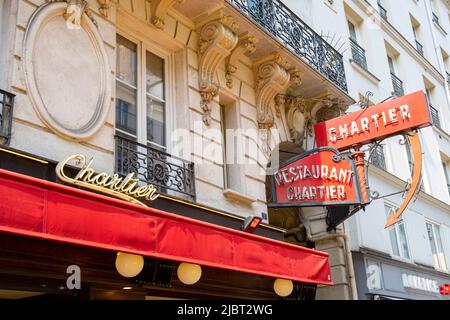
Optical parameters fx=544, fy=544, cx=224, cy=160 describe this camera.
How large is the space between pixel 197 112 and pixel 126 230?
3.29 meters

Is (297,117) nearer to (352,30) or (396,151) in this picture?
(396,151)

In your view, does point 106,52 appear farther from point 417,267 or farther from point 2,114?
point 417,267

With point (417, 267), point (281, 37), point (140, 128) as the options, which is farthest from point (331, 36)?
point (140, 128)

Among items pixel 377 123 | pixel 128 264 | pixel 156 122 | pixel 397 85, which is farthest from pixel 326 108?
pixel 128 264

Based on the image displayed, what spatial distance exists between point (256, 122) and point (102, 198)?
15.9 ft

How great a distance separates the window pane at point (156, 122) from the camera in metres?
7.83

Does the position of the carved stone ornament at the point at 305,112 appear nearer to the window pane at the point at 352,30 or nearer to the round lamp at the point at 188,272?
the window pane at the point at 352,30

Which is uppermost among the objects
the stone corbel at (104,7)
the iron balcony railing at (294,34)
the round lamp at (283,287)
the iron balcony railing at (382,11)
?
the iron balcony railing at (382,11)


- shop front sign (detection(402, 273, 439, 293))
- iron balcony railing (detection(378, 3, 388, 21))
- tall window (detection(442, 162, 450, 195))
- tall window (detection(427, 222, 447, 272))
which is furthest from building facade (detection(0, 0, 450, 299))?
tall window (detection(442, 162, 450, 195))

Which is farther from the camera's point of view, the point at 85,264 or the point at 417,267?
the point at 417,267

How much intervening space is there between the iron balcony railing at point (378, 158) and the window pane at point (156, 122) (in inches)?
271

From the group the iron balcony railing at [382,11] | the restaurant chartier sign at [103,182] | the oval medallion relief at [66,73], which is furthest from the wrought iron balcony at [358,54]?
the restaurant chartier sign at [103,182]

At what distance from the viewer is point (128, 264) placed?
18.5 feet
